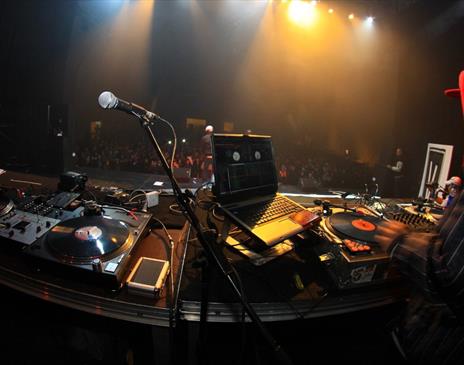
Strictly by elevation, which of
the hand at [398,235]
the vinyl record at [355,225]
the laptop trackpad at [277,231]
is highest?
the laptop trackpad at [277,231]

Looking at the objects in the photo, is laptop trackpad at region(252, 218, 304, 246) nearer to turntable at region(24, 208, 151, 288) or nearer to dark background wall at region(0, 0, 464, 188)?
turntable at region(24, 208, 151, 288)

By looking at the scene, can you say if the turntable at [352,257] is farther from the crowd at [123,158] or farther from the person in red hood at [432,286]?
the crowd at [123,158]

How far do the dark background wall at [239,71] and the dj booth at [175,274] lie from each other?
14.5ft

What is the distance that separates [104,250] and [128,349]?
596 mm

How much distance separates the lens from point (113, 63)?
7695mm

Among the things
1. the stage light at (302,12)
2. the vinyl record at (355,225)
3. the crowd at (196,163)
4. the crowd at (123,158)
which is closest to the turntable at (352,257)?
the vinyl record at (355,225)

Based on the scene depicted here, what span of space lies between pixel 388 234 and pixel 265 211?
45cm

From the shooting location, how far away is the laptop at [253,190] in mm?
850

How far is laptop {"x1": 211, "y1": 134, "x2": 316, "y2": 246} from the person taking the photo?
0.85 m

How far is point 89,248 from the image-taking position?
812 mm

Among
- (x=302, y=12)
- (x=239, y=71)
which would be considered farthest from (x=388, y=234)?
(x=239, y=71)

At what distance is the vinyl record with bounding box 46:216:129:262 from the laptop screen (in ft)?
1.36

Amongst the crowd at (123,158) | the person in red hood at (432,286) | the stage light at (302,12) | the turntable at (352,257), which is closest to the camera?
the person in red hood at (432,286)

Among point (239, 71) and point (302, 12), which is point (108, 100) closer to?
point (302, 12)
